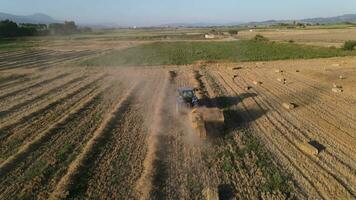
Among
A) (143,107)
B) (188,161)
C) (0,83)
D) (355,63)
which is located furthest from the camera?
(355,63)

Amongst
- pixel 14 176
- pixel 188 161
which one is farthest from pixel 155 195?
pixel 14 176

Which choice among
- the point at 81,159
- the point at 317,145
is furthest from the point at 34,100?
the point at 317,145

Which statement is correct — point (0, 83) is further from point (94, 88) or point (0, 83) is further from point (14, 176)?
point (14, 176)

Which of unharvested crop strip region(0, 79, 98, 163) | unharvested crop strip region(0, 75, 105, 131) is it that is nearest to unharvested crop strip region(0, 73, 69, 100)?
unharvested crop strip region(0, 75, 105, 131)

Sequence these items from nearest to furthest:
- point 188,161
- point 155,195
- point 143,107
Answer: point 155,195, point 188,161, point 143,107

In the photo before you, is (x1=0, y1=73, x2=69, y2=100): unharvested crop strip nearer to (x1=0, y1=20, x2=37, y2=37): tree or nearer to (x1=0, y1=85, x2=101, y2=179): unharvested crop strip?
(x1=0, y1=85, x2=101, y2=179): unharvested crop strip

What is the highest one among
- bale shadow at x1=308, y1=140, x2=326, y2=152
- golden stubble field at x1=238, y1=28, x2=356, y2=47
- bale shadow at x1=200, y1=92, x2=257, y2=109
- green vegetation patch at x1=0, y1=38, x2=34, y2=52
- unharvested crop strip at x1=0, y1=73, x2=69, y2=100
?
bale shadow at x1=308, y1=140, x2=326, y2=152
